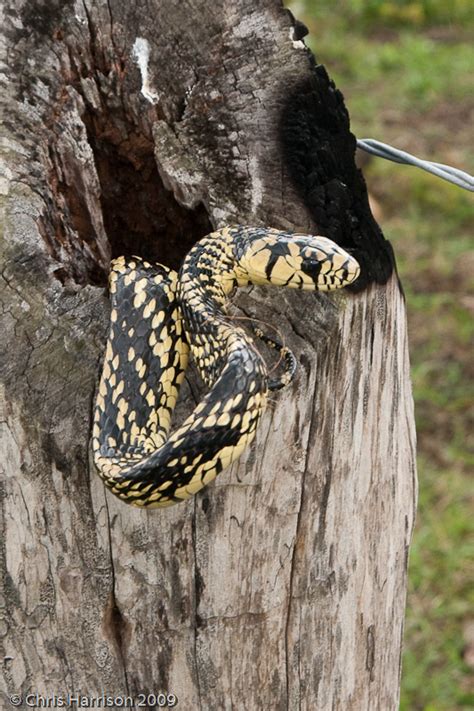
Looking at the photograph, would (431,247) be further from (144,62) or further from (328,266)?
(328,266)

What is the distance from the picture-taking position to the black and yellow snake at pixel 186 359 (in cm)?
177

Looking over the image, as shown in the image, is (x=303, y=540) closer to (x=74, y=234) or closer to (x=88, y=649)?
(x=88, y=649)

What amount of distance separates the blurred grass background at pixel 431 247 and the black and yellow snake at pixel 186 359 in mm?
2245

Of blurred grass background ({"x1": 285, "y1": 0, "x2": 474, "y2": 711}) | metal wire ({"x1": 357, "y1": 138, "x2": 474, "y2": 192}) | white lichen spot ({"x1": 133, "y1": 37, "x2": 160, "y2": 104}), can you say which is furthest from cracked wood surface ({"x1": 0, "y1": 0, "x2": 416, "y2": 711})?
blurred grass background ({"x1": 285, "y1": 0, "x2": 474, "y2": 711})

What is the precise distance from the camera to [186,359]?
6.60 feet

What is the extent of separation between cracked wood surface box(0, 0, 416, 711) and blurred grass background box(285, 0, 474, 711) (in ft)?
5.20

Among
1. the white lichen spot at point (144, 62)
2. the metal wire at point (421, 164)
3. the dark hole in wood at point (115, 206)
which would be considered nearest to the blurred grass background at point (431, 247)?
the metal wire at point (421, 164)

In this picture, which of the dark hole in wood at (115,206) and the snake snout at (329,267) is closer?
the snake snout at (329,267)

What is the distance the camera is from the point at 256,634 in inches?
83.5

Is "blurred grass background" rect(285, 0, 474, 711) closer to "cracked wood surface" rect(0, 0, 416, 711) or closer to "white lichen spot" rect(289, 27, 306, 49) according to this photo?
"cracked wood surface" rect(0, 0, 416, 711)

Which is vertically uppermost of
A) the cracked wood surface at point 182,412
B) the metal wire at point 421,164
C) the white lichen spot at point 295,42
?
the white lichen spot at point 295,42

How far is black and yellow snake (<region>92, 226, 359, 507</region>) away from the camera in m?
1.77

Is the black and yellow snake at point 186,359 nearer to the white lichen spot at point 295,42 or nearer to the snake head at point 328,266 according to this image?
the snake head at point 328,266

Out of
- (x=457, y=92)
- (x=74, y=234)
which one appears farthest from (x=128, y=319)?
(x=457, y=92)
